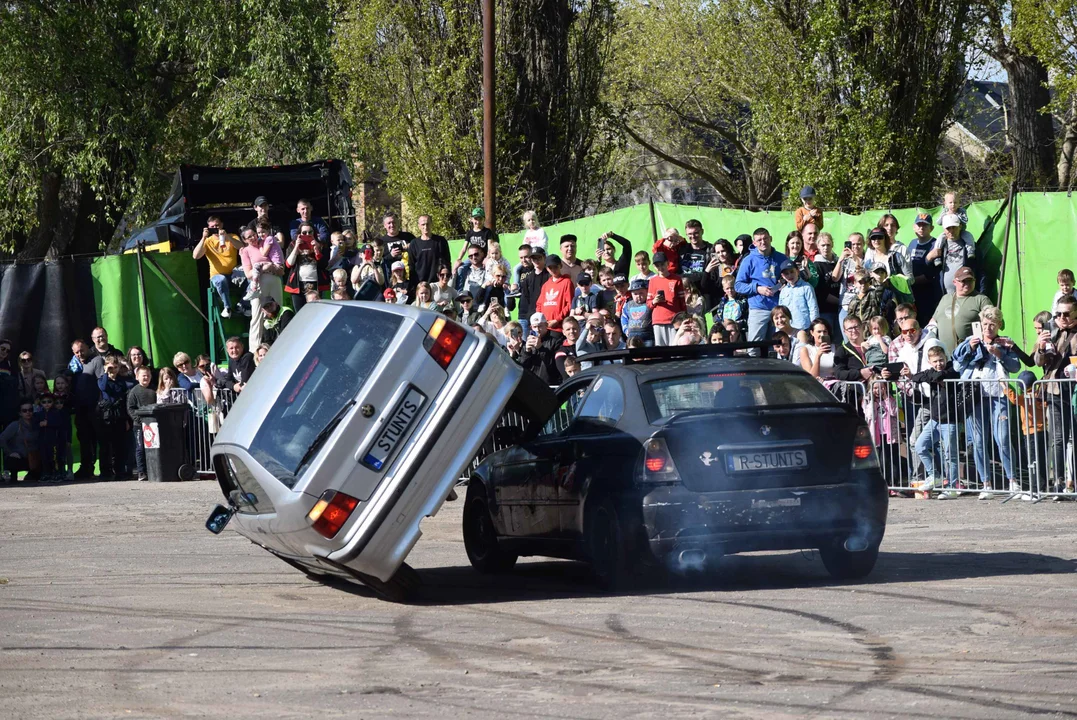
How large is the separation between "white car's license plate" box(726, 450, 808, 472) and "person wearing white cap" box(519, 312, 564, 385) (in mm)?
8384

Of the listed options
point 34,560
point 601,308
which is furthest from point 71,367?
point 34,560

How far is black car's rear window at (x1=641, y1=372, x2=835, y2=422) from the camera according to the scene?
10148mm

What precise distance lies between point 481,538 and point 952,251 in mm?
8030

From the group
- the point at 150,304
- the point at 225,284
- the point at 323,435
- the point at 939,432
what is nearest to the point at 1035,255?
the point at 939,432

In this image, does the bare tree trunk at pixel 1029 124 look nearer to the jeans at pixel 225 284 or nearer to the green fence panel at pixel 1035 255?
the green fence panel at pixel 1035 255

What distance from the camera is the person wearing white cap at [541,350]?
60.1 feet

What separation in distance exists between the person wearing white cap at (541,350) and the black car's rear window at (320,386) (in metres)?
8.52

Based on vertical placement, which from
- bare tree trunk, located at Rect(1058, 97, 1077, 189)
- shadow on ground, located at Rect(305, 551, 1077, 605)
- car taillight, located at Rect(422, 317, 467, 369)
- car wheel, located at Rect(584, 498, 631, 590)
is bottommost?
shadow on ground, located at Rect(305, 551, 1077, 605)

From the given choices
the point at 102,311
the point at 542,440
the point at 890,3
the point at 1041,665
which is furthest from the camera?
Result: the point at 890,3

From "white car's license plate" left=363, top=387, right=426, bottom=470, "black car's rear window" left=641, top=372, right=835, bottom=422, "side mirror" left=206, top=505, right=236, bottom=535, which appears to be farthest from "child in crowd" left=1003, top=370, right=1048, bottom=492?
"side mirror" left=206, top=505, right=236, bottom=535

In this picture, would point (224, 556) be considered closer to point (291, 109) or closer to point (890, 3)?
point (890, 3)

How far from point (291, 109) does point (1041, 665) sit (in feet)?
91.9

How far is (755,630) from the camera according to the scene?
8.30 metres

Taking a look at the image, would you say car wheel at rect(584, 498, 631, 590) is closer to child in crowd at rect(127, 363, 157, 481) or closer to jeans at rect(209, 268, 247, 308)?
child in crowd at rect(127, 363, 157, 481)
